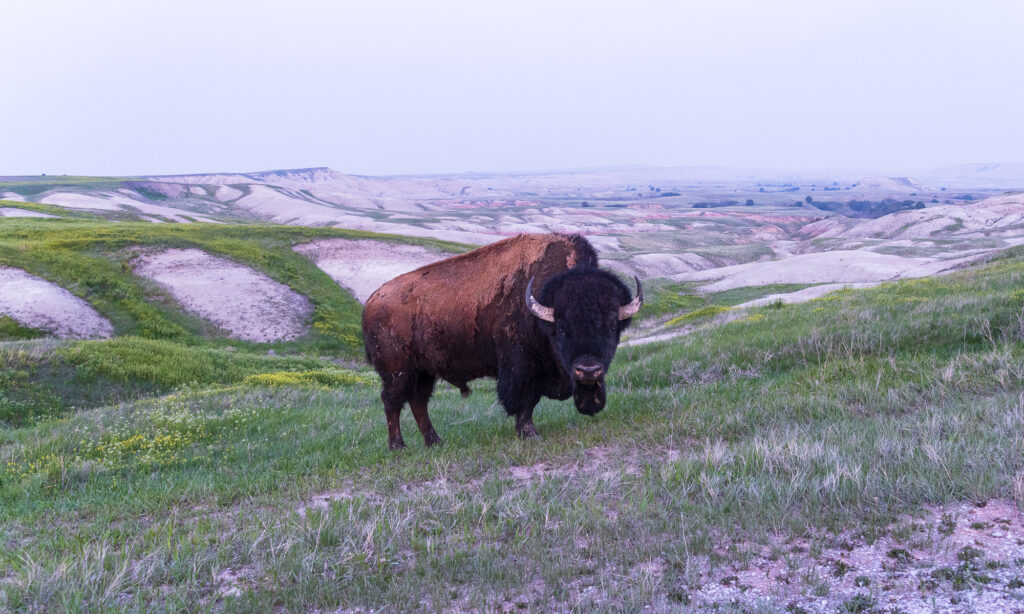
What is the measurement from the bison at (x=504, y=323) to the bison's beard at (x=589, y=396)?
0.04ft

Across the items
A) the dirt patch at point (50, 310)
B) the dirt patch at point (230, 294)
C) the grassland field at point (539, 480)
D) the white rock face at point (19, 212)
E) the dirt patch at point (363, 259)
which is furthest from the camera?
the white rock face at point (19, 212)

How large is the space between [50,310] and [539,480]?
2845 cm

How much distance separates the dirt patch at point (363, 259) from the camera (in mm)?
37750

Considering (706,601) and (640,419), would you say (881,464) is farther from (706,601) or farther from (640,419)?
(640,419)

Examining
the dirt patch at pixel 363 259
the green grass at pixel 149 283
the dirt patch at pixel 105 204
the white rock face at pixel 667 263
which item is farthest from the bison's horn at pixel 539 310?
the dirt patch at pixel 105 204

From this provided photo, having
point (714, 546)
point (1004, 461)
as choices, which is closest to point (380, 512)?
point (714, 546)

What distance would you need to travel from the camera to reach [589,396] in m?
6.93

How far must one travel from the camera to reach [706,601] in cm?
316

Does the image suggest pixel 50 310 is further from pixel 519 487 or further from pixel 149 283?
pixel 519 487

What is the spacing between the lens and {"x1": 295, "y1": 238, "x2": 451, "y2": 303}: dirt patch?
124 feet

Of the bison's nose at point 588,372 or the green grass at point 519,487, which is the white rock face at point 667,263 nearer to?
the green grass at point 519,487

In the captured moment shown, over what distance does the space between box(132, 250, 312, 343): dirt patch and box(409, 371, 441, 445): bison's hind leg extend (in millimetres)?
21810

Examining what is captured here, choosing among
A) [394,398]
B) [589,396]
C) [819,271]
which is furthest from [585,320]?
[819,271]

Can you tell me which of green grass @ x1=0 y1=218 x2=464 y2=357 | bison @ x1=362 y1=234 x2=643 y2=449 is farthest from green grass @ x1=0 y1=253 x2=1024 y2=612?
green grass @ x1=0 y1=218 x2=464 y2=357
